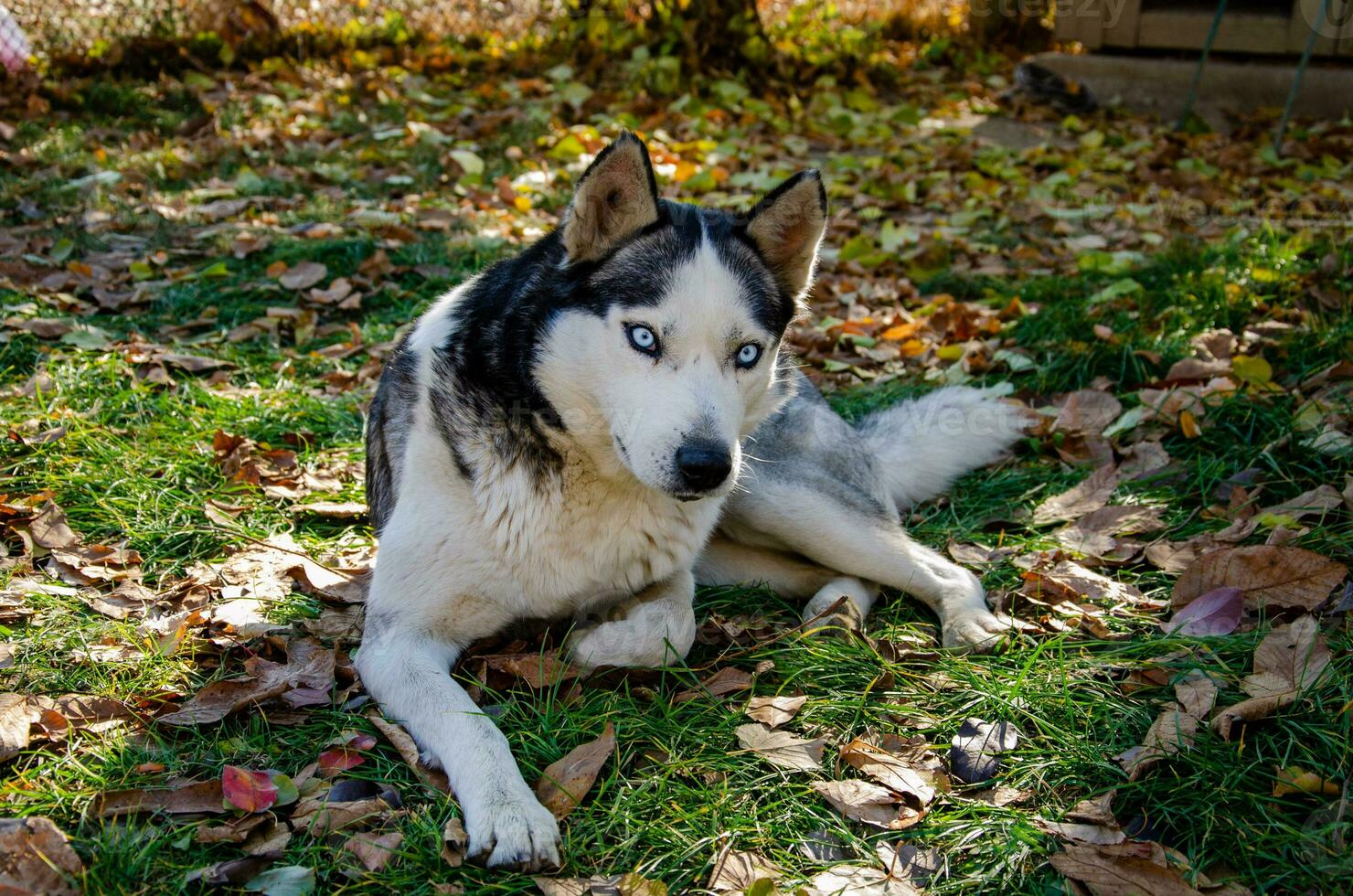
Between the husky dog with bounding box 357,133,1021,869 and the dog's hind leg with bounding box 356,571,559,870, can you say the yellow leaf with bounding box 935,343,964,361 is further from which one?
the dog's hind leg with bounding box 356,571,559,870

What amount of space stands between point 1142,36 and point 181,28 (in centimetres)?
831

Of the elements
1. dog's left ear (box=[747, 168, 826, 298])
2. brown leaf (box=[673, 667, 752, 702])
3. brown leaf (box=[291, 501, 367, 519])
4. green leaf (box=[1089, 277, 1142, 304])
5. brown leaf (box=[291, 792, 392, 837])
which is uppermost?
dog's left ear (box=[747, 168, 826, 298])

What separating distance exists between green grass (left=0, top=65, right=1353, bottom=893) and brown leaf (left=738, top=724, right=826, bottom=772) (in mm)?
34

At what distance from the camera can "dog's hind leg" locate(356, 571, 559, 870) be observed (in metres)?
2.09

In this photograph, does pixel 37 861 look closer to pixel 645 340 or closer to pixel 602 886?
pixel 602 886

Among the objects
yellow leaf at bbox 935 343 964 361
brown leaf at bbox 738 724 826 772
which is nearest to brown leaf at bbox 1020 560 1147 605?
brown leaf at bbox 738 724 826 772

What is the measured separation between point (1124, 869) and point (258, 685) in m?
2.08

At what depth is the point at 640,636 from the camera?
8.82 feet

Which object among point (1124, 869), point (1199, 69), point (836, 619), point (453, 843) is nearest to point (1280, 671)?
point (1124, 869)

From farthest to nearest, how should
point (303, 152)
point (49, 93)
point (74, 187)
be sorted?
point (49, 93) → point (303, 152) → point (74, 187)

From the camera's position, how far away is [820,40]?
9.83m

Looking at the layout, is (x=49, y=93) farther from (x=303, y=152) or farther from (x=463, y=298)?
(x=463, y=298)

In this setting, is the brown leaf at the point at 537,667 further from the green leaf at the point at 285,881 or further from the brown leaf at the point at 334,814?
the green leaf at the point at 285,881

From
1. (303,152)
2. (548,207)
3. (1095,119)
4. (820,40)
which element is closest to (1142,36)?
(1095,119)
